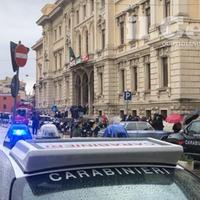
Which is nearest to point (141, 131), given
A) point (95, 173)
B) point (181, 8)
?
point (181, 8)

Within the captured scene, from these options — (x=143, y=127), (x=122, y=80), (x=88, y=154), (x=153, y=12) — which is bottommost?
(x=143, y=127)

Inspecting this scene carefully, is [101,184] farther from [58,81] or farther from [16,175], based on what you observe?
[58,81]

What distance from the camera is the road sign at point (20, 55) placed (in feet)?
21.7

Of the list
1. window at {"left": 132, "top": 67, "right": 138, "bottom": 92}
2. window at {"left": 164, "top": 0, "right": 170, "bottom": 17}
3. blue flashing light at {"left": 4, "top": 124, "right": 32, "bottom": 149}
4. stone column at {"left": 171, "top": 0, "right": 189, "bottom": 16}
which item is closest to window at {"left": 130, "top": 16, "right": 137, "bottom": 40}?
window at {"left": 132, "top": 67, "right": 138, "bottom": 92}

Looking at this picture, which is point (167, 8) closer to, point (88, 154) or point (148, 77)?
point (148, 77)

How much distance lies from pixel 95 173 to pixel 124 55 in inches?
1622

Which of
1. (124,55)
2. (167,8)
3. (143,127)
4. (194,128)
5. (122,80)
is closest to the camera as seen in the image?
(194,128)

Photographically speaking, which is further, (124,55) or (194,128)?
(124,55)

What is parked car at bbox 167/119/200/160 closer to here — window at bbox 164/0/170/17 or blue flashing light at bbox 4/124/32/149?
blue flashing light at bbox 4/124/32/149

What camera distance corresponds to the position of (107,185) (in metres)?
3.30

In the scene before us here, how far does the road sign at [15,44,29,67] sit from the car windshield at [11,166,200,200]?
345cm

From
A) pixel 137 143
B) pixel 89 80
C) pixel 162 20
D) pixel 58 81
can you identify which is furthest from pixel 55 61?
pixel 137 143

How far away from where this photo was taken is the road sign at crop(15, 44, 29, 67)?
260 inches

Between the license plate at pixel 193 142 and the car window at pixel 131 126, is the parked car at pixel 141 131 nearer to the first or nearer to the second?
the car window at pixel 131 126
